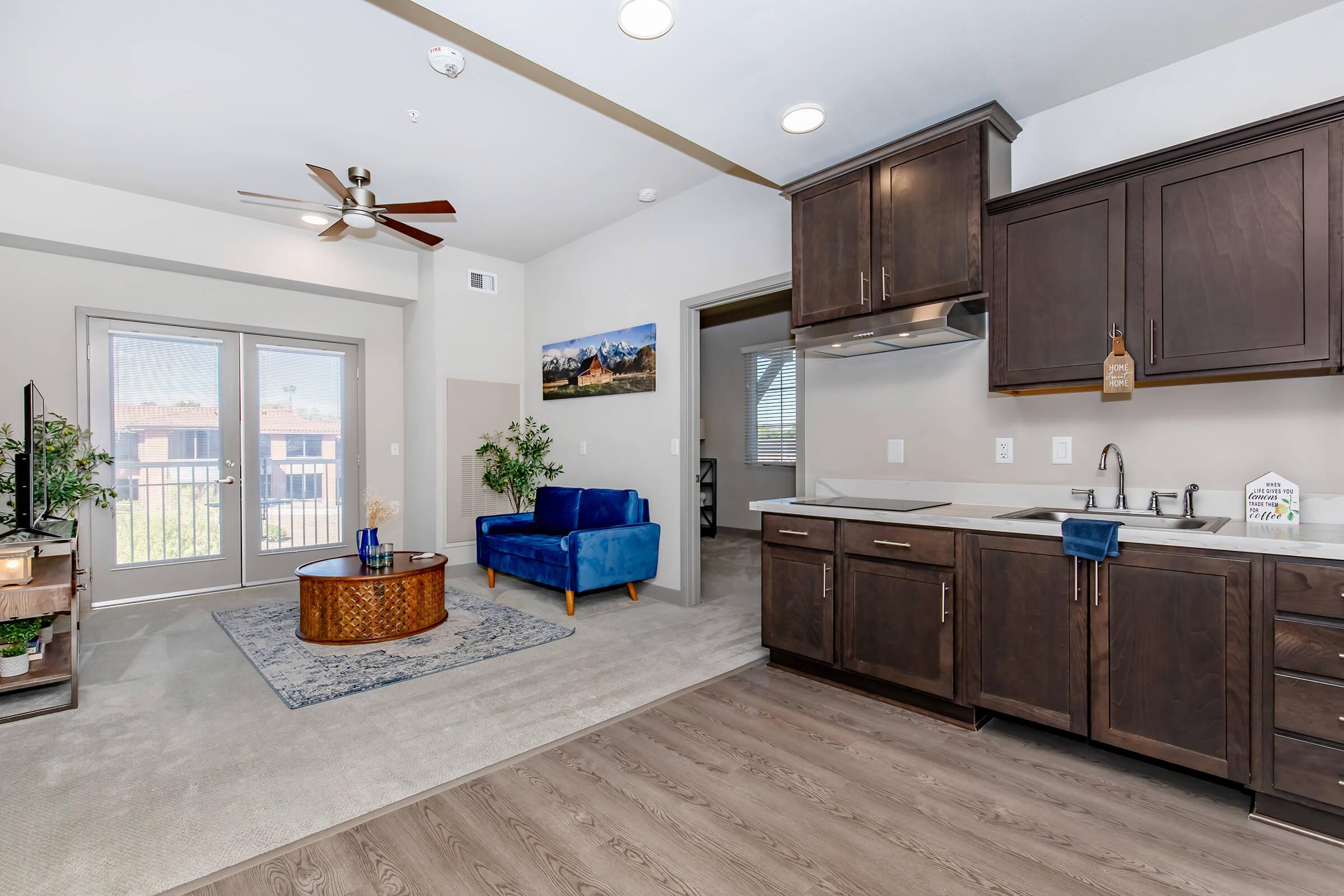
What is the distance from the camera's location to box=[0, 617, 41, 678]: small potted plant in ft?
9.35

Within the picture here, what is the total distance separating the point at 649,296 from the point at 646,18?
2836mm

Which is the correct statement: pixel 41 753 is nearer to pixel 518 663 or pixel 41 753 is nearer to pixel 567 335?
pixel 518 663

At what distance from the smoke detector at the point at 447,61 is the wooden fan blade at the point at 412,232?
1.13 meters

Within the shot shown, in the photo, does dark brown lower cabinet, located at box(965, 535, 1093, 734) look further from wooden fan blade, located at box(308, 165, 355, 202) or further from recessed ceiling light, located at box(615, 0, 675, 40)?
wooden fan blade, located at box(308, 165, 355, 202)

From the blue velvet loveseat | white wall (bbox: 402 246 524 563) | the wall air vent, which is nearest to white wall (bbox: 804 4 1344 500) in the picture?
the blue velvet loveseat

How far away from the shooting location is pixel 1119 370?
2.38 metres

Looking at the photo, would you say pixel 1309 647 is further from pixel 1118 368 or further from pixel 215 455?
pixel 215 455

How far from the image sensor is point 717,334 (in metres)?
8.47

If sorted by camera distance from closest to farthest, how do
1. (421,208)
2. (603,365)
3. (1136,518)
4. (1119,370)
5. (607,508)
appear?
(1119,370)
(1136,518)
(421,208)
(607,508)
(603,365)

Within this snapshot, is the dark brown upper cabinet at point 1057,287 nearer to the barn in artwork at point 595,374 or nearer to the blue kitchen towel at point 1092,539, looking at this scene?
the blue kitchen towel at point 1092,539

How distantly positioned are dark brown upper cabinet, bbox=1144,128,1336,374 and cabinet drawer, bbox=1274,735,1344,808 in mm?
1214

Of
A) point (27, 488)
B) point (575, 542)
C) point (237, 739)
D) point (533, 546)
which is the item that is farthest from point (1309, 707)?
point (27, 488)

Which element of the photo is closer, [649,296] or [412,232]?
[412,232]

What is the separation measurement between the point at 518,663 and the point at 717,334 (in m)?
5.93
